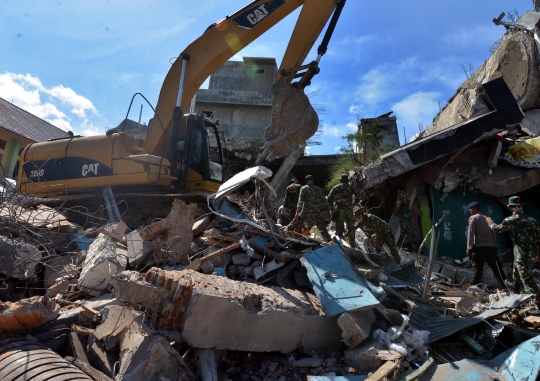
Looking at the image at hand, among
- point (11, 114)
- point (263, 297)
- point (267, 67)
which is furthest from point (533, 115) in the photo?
point (11, 114)

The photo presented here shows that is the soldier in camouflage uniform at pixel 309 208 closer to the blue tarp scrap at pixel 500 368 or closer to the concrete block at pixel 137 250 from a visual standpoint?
the concrete block at pixel 137 250

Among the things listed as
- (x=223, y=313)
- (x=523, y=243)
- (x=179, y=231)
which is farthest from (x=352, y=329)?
(x=523, y=243)

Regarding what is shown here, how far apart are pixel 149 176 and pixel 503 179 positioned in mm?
8292

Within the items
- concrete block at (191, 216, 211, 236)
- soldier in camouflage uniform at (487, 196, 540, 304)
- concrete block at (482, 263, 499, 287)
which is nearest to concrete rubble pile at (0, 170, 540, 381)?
concrete block at (191, 216, 211, 236)

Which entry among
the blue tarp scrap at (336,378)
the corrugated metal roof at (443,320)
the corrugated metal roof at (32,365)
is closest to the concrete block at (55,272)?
the corrugated metal roof at (32,365)

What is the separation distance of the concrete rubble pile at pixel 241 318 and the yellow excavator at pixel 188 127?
2.09 m

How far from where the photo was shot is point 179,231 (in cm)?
539

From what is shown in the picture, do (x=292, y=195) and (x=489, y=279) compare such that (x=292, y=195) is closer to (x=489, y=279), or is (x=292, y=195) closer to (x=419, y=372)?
(x=489, y=279)

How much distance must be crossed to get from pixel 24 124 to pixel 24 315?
A: 21538mm

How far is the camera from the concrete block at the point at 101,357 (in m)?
3.25

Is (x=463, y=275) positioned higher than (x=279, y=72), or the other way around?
(x=279, y=72)

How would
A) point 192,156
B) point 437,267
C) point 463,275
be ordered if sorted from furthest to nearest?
point 437,267, point 463,275, point 192,156

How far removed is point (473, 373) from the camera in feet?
10.7

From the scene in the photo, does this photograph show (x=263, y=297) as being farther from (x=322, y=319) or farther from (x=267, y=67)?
(x=267, y=67)
